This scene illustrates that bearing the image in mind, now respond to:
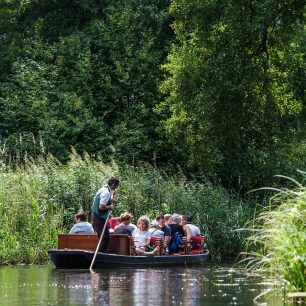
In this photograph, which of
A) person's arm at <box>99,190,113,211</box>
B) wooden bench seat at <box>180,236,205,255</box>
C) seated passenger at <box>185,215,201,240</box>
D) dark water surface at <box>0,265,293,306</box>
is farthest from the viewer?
seated passenger at <box>185,215,201,240</box>

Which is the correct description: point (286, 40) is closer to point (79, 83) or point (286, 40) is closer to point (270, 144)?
point (270, 144)

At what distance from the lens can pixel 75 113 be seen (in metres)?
34.4

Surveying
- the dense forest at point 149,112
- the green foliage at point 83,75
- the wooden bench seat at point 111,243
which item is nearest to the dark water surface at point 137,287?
the wooden bench seat at point 111,243

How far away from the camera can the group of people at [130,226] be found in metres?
22.4

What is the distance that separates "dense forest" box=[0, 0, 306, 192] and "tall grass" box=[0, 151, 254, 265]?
2638 mm

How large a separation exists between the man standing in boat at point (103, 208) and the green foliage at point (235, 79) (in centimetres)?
665

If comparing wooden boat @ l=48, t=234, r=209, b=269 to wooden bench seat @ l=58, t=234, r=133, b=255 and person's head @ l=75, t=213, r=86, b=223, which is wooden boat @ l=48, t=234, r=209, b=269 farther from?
person's head @ l=75, t=213, r=86, b=223

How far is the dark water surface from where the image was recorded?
1486 centimetres

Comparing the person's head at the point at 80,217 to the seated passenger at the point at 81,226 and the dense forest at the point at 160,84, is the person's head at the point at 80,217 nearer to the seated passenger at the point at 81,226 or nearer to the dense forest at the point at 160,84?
the seated passenger at the point at 81,226

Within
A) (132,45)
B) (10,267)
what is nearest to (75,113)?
(132,45)

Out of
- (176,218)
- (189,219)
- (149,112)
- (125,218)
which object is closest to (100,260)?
(125,218)

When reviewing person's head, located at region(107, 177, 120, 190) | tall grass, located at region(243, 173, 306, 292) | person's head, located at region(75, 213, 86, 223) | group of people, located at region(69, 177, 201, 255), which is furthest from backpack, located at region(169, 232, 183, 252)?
tall grass, located at region(243, 173, 306, 292)

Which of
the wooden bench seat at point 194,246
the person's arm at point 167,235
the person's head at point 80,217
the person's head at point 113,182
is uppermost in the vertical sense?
the person's head at point 113,182

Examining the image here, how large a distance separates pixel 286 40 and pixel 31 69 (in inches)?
414
